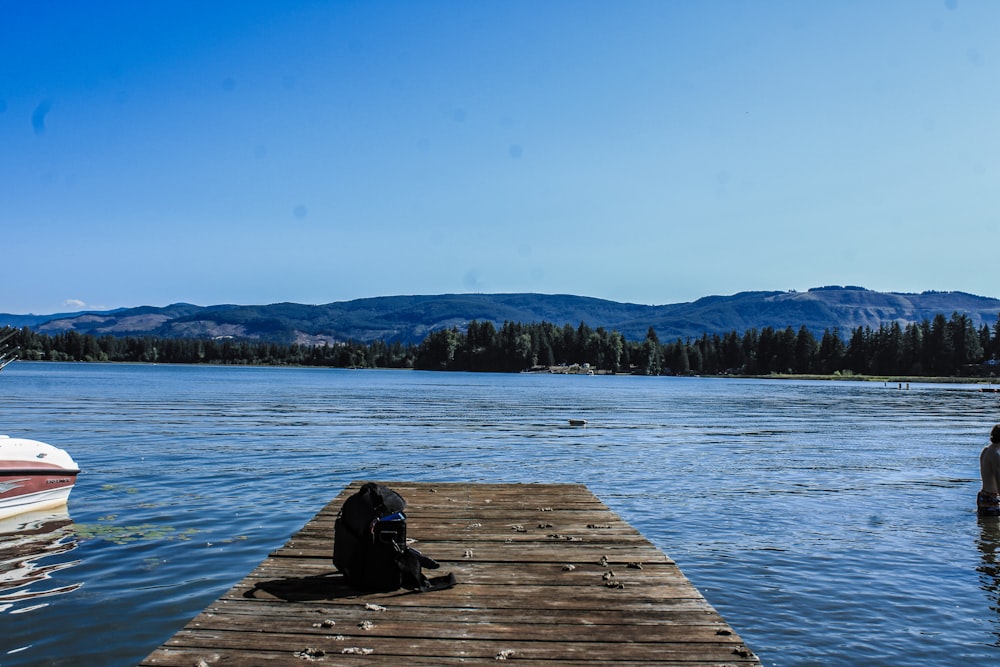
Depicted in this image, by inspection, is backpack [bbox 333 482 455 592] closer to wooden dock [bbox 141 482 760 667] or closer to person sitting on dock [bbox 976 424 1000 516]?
wooden dock [bbox 141 482 760 667]

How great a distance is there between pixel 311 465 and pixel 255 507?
306 inches

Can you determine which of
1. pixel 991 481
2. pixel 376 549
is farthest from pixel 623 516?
pixel 376 549

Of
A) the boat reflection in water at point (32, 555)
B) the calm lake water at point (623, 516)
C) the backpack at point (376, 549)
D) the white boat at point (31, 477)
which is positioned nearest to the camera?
the backpack at point (376, 549)

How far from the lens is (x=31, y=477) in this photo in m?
16.7

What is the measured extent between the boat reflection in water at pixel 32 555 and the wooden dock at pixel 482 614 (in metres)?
4.22

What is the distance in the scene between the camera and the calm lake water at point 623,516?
1068 cm

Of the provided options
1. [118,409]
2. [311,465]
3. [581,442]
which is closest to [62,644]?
[311,465]

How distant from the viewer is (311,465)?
25.9 meters

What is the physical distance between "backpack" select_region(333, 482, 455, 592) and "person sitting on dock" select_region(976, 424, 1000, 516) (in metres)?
16.2

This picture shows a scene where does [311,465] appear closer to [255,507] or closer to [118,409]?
[255,507]

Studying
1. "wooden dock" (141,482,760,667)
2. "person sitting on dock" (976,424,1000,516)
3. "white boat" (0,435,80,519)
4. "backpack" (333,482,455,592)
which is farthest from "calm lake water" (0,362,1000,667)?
"backpack" (333,482,455,592)

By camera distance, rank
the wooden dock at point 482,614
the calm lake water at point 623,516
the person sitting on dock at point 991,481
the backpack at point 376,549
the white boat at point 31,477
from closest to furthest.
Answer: the wooden dock at point 482,614 → the backpack at point 376,549 → the calm lake water at point 623,516 → the white boat at point 31,477 → the person sitting on dock at point 991,481

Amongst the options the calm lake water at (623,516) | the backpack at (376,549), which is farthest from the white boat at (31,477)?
the backpack at (376,549)

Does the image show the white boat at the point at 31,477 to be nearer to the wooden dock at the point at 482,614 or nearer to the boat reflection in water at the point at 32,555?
the boat reflection in water at the point at 32,555
